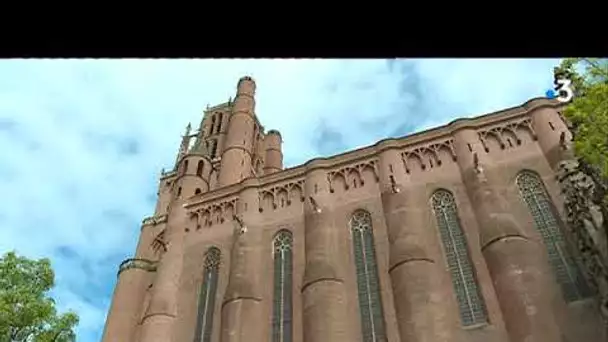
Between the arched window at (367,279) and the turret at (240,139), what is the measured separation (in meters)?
13.4

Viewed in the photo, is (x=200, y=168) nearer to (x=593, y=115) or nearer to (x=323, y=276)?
(x=323, y=276)

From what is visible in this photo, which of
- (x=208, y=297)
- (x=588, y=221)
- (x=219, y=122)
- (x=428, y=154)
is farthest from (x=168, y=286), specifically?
(x=219, y=122)

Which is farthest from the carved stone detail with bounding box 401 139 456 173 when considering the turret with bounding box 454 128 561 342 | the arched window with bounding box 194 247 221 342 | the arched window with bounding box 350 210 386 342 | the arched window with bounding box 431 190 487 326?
the arched window with bounding box 194 247 221 342

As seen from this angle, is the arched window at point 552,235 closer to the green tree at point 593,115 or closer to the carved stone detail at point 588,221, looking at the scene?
the carved stone detail at point 588,221

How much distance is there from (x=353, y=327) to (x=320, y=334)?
1.62 meters

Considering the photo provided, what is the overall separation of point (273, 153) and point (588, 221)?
30062 mm

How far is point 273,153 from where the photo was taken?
44906 mm

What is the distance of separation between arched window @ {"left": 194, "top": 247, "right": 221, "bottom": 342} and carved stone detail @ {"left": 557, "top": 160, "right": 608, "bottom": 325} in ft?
53.8

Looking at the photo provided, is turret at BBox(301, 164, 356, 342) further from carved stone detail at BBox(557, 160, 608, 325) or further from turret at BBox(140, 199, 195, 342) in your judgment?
carved stone detail at BBox(557, 160, 608, 325)

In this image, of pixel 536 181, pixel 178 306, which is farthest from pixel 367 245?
pixel 178 306

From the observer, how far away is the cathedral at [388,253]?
19.4m

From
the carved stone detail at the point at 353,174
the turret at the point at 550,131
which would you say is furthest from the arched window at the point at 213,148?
the turret at the point at 550,131

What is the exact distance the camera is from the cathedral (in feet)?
63.8
